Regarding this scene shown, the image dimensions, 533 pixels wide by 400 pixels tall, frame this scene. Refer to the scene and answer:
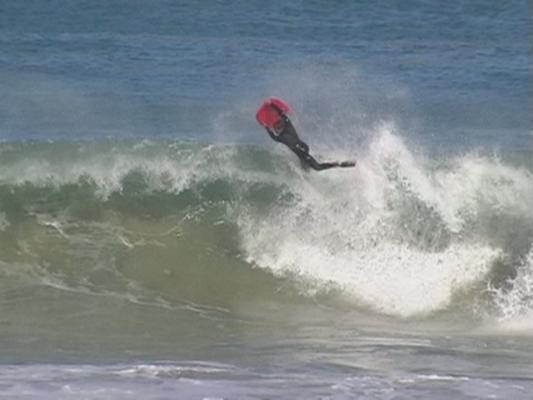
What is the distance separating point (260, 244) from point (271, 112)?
224 cm

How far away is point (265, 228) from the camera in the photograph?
16.9 meters

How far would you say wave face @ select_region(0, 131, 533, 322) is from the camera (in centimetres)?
1589

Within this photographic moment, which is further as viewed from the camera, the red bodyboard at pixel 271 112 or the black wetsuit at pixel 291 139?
the black wetsuit at pixel 291 139

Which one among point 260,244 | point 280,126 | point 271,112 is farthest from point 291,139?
point 260,244

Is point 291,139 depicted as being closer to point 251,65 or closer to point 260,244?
point 260,244

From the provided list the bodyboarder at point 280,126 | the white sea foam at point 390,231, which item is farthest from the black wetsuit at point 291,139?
the white sea foam at point 390,231

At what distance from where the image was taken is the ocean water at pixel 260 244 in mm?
12344

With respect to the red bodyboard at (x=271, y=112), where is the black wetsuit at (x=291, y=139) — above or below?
below

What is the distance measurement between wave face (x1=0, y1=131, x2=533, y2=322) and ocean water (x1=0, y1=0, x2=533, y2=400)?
0.02 metres

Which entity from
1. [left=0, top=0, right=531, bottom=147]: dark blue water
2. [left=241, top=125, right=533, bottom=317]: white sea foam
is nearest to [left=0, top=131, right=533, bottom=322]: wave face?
[left=241, top=125, right=533, bottom=317]: white sea foam

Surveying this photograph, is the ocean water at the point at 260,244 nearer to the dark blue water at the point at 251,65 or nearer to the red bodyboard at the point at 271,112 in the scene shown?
the dark blue water at the point at 251,65

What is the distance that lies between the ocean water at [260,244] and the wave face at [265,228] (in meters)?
0.02

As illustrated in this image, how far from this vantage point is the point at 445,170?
1784cm

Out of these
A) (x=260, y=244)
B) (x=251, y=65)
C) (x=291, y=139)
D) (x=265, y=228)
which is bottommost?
(x=260, y=244)
